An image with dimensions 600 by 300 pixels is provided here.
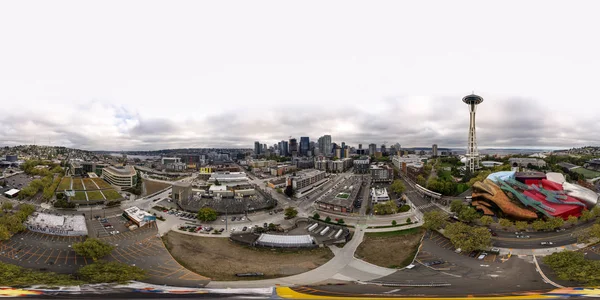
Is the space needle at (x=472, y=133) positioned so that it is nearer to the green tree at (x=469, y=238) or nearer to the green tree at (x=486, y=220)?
the green tree at (x=486, y=220)

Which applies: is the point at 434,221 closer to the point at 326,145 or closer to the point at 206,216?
the point at 206,216

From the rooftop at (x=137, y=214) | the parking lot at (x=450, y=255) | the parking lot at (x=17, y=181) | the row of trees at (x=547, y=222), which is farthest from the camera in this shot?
the parking lot at (x=17, y=181)

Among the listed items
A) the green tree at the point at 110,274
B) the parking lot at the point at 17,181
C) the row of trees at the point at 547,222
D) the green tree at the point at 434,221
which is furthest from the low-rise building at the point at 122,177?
the row of trees at the point at 547,222

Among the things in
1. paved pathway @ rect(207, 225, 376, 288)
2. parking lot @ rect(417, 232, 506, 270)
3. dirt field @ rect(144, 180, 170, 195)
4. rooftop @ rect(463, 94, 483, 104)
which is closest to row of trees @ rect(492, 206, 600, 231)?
parking lot @ rect(417, 232, 506, 270)

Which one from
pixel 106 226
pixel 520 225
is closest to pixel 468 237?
pixel 520 225

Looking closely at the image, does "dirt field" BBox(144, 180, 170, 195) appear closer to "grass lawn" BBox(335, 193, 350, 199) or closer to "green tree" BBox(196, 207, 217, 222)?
"green tree" BBox(196, 207, 217, 222)
